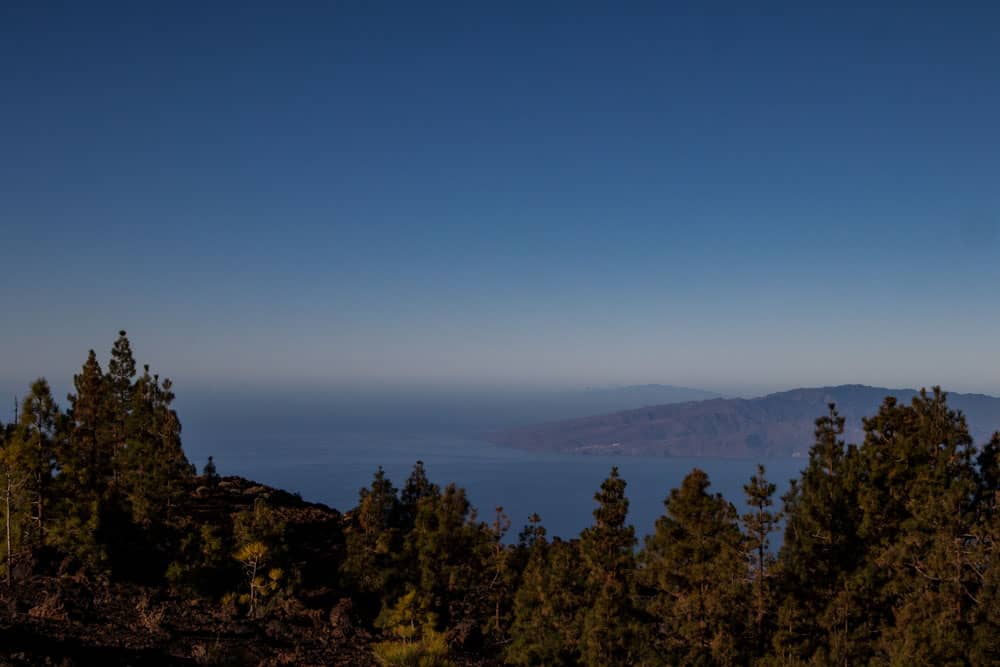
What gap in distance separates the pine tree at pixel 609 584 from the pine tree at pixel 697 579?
3.91ft

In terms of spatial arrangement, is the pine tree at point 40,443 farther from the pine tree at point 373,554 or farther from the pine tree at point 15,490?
the pine tree at point 373,554

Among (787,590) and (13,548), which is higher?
(13,548)

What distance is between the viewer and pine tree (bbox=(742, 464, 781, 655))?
80.2ft

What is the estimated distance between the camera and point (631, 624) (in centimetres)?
2552

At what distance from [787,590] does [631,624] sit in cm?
746

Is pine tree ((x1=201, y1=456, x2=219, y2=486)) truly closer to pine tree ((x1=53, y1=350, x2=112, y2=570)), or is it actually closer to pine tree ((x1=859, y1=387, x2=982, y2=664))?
pine tree ((x1=53, y1=350, x2=112, y2=570))

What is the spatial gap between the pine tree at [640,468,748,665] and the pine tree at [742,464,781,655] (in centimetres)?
50

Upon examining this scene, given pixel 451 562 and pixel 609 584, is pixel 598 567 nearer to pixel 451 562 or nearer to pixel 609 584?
pixel 609 584

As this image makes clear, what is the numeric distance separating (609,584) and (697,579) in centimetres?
361

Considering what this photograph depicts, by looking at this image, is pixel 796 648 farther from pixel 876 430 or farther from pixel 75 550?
pixel 75 550

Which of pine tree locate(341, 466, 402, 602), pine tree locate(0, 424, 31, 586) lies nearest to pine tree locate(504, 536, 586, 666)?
Answer: pine tree locate(341, 466, 402, 602)

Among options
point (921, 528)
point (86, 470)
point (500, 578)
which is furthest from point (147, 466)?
point (921, 528)

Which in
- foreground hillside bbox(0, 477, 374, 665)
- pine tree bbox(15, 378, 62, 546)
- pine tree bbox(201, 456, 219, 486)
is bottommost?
pine tree bbox(201, 456, 219, 486)

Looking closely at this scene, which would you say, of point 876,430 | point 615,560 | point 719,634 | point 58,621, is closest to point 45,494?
point 58,621
